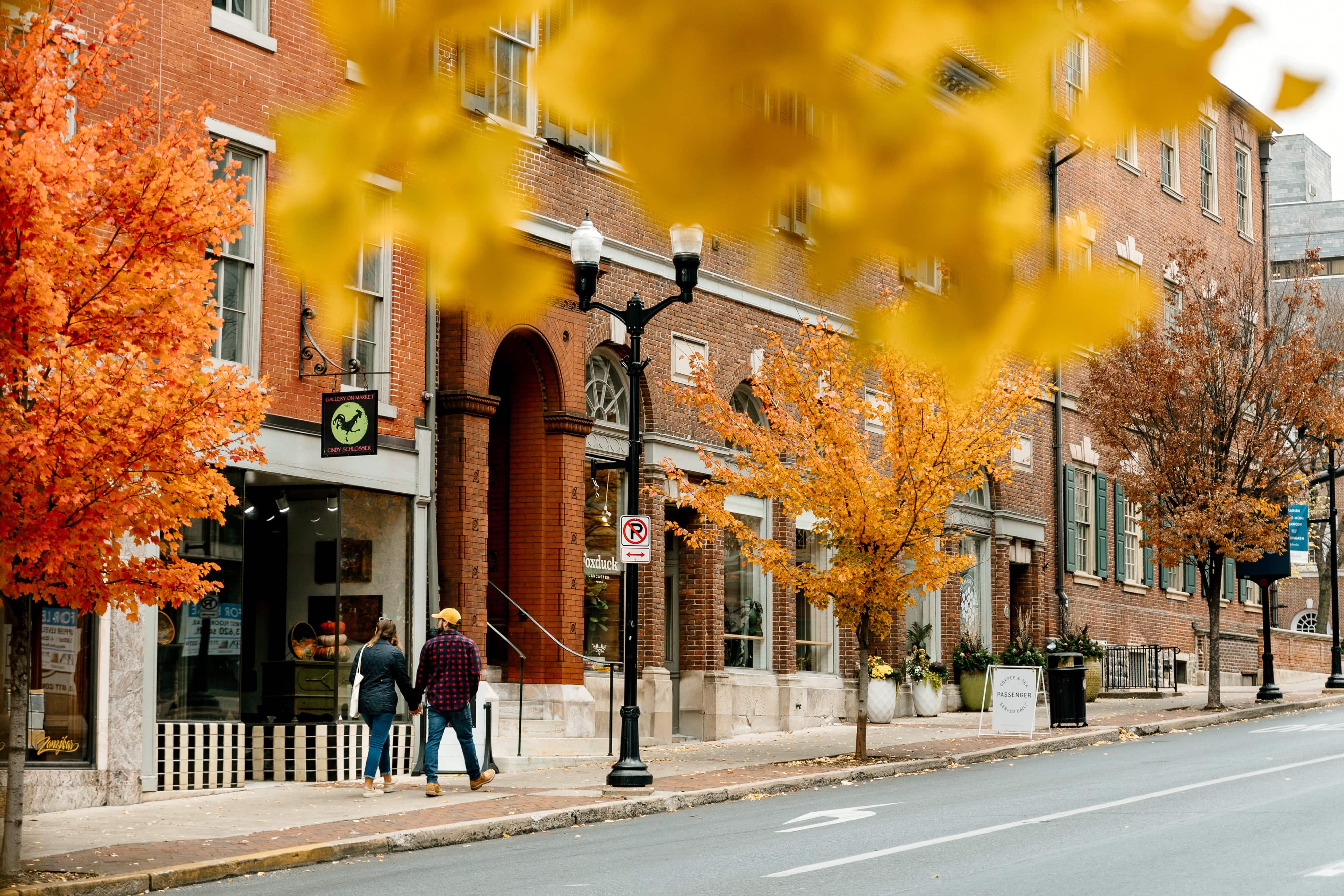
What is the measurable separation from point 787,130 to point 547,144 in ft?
2.89

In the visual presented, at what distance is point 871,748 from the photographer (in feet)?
72.1

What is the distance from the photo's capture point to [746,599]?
81.1ft

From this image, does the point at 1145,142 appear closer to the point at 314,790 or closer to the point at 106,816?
the point at 106,816

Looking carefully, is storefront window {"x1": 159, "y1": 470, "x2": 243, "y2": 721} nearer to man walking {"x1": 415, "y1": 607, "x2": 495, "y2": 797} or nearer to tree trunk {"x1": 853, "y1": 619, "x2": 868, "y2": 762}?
man walking {"x1": 415, "y1": 607, "x2": 495, "y2": 797}

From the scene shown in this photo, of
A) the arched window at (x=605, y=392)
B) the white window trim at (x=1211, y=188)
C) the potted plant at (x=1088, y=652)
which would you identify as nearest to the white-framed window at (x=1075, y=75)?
the arched window at (x=605, y=392)

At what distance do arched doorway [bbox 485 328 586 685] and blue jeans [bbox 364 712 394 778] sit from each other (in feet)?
13.3

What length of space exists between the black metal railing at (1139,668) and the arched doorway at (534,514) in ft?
56.3

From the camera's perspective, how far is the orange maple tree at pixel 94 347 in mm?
11188

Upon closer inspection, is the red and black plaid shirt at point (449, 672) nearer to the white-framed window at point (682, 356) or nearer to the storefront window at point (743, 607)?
the white-framed window at point (682, 356)

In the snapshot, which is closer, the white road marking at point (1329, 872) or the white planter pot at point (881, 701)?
the white road marking at point (1329, 872)

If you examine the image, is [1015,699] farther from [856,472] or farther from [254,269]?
[254,269]

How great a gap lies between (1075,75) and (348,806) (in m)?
14.1

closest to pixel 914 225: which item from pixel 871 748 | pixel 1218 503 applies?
pixel 871 748

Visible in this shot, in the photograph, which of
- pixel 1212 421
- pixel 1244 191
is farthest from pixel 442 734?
pixel 1244 191
